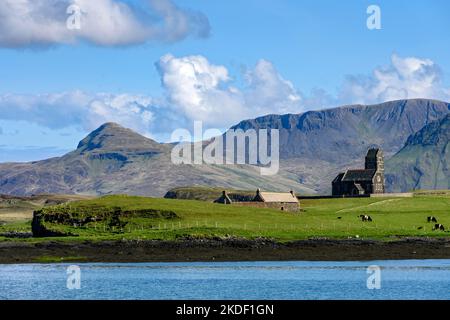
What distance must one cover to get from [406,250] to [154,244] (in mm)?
27978

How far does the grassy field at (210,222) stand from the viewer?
349 ft

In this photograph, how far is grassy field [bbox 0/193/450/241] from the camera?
106375mm

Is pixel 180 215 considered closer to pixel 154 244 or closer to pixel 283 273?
pixel 154 244

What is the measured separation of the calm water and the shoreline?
404 centimetres

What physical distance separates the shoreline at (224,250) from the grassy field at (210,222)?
3.52m

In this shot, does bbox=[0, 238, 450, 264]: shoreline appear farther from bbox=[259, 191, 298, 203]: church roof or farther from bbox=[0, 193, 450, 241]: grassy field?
bbox=[259, 191, 298, 203]: church roof

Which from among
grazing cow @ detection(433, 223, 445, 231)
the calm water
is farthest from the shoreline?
grazing cow @ detection(433, 223, 445, 231)

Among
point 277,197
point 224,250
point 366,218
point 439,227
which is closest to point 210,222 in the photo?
point 224,250

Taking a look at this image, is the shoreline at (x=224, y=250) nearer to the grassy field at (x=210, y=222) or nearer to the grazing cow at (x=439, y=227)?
the grassy field at (x=210, y=222)

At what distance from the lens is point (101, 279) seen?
73.9 metres
